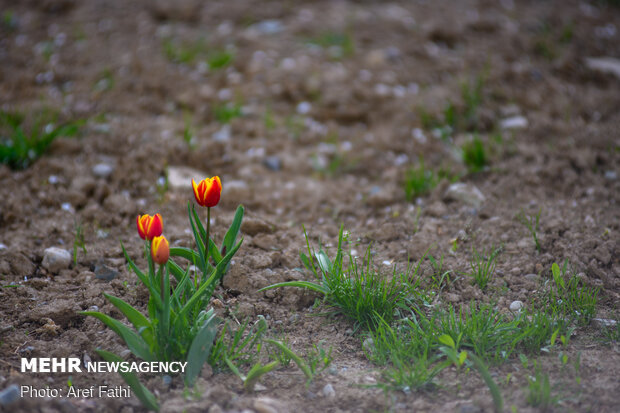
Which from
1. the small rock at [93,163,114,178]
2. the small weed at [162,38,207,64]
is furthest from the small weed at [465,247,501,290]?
the small weed at [162,38,207,64]

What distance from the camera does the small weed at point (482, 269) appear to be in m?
2.28

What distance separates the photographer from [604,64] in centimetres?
412

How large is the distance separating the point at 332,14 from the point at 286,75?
1.09m

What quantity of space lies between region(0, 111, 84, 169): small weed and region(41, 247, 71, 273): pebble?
3.07 ft

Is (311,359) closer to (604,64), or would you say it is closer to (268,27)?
(268,27)

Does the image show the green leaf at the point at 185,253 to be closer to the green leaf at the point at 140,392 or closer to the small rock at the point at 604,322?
the green leaf at the point at 140,392

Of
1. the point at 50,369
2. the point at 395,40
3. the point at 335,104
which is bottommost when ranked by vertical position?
the point at 50,369

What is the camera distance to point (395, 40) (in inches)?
173

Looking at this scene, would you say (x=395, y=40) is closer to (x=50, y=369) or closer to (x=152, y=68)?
(x=152, y=68)

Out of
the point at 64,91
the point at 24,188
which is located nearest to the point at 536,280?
the point at 24,188

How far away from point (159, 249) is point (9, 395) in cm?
66

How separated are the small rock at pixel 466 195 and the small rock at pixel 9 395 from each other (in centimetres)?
222

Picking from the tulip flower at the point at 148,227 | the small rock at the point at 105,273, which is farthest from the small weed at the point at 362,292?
the small rock at the point at 105,273

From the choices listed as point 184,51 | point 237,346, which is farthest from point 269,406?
point 184,51
